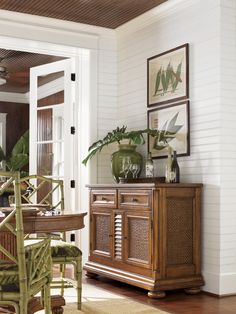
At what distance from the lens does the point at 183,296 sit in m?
4.29

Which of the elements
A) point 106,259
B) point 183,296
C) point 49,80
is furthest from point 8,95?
point 183,296

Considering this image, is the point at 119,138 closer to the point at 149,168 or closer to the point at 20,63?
the point at 149,168

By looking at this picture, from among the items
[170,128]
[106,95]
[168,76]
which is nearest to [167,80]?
[168,76]

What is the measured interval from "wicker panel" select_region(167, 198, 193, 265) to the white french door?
5.85 feet

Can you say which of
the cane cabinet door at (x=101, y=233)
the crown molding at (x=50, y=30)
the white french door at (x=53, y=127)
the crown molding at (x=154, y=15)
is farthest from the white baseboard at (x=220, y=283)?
the crown molding at (x=50, y=30)

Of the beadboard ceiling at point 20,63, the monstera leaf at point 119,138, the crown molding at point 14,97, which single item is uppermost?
the beadboard ceiling at point 20,63

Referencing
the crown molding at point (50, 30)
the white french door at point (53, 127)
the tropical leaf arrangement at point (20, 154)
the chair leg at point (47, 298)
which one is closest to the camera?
the chair leg at point (47, 298)

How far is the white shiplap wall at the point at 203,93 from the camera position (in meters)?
4.38

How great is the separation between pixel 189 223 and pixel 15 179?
2.27 meters

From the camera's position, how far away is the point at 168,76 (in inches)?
198

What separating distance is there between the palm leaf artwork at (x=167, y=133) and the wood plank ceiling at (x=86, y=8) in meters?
1.17

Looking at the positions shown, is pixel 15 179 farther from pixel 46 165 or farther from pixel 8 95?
pixel 8 95

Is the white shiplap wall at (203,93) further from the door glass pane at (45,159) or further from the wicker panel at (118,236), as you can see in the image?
the door glass pane at (45,159)

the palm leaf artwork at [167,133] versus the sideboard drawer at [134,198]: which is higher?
the palm leaf artwork at [167,133]
